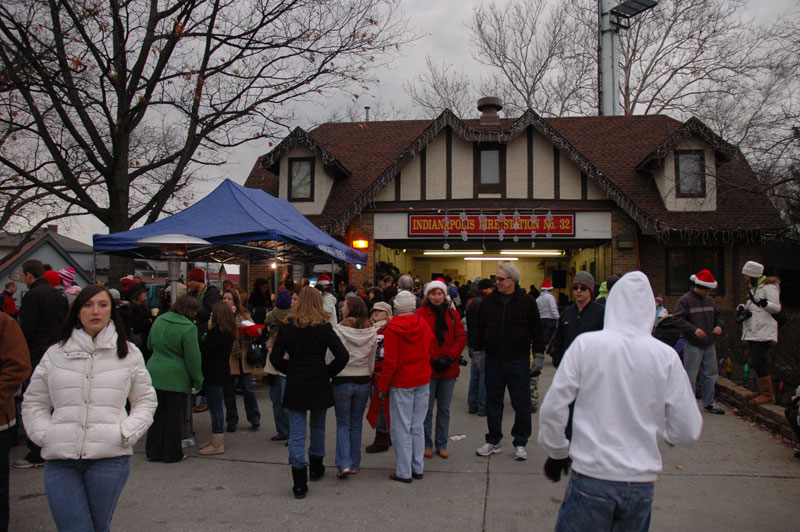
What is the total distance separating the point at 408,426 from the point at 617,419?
3030mm

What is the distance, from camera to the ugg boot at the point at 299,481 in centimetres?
520

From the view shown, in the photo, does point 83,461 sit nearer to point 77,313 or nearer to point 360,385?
point 77,313

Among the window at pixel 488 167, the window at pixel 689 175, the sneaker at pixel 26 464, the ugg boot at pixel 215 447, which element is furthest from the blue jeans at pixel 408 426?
the window at pixel 689 175

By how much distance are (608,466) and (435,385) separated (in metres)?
3.78

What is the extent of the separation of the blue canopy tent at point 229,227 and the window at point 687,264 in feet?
33.6

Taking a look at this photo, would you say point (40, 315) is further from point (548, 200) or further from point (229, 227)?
point (548, 200)

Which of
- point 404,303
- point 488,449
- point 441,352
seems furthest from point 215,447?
point 488,449

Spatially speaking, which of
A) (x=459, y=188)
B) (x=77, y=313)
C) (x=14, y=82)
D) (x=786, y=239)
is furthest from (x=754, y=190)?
(x=14, y=82)

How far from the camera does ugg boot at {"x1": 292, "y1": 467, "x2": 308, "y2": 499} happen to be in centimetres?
520

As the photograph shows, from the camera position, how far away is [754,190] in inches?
522

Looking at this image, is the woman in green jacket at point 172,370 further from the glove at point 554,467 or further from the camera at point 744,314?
the camera at point 744,314

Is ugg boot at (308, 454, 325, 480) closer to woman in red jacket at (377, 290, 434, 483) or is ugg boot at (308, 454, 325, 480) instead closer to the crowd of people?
the crowd of people

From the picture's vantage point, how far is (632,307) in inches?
115

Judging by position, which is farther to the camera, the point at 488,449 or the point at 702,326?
the point at 702,326
